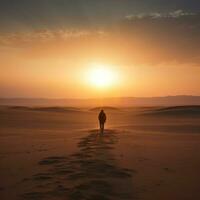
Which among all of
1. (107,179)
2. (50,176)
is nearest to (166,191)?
(107,179)

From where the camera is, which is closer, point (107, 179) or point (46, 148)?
point (107, 179)

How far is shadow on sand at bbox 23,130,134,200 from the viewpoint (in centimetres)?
769

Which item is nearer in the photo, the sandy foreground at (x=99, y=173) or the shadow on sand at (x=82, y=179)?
the shadow on sand at (x=82, y=179)

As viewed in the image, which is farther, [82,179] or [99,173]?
[99,173]

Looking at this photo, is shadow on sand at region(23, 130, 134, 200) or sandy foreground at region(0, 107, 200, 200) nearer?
shadow on sand at region(23, 130, 134, 200)

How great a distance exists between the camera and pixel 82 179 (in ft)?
29.2

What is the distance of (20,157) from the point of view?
41.6 feet

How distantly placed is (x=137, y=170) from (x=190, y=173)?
4.80 ft

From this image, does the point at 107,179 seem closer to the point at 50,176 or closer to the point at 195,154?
the point at 50,176

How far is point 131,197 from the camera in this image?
301 inches

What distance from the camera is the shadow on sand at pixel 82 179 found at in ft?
25.2

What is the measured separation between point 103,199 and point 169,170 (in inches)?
145

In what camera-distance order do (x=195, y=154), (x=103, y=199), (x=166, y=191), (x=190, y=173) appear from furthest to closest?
(x=195, y=154) < (x=190, y=173) < (x=166, y=191) < (x=103, y=199)

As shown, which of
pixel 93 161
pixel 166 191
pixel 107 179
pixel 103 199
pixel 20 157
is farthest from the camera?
pixel 20 157
